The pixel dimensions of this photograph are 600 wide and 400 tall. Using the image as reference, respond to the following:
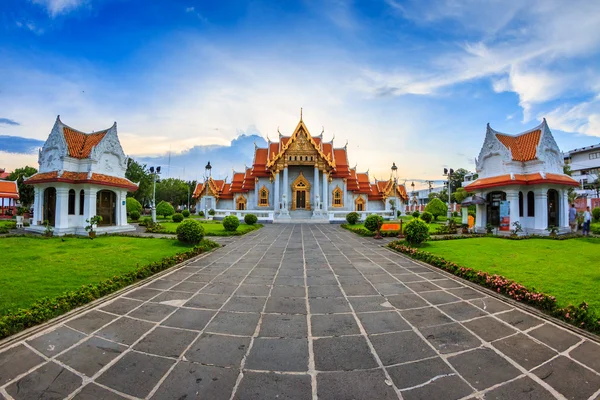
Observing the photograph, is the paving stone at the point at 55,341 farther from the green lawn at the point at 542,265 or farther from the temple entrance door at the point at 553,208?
the temple entrance door at the point at 553,208

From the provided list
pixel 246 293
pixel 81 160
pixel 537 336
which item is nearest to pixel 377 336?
pixel 537 336

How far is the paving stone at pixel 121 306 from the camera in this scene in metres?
4.94

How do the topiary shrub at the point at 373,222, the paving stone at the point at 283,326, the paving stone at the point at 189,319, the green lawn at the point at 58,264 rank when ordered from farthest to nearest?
the topiary shrub at the point at 373,222 < the green lawn at the point at 58,264 < the paving stone at the point at 189,319 < the paving stone at the point at 283,326

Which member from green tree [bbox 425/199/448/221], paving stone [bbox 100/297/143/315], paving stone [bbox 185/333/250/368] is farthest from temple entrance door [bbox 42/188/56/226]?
green tree [bbox 425/199/448/221]

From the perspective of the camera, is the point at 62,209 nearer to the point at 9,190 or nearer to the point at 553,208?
the point at 553,208

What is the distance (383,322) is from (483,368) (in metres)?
Answer: 1.45

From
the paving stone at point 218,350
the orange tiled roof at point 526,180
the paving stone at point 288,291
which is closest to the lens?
the paving stone at point 218,350

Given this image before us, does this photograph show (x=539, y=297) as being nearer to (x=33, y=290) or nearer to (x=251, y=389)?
(x=251, y=389)

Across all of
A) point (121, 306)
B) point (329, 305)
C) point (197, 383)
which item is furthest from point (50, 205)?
point (197, 383)

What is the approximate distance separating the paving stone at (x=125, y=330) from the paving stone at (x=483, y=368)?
4066 millimetres

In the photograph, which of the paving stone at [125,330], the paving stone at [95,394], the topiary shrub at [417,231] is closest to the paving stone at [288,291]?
the paving stone at [125,330]

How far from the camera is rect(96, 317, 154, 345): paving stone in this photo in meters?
3.93

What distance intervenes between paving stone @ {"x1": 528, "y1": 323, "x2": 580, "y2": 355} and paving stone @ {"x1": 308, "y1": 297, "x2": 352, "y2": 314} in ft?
8.77

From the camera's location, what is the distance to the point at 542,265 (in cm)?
795
